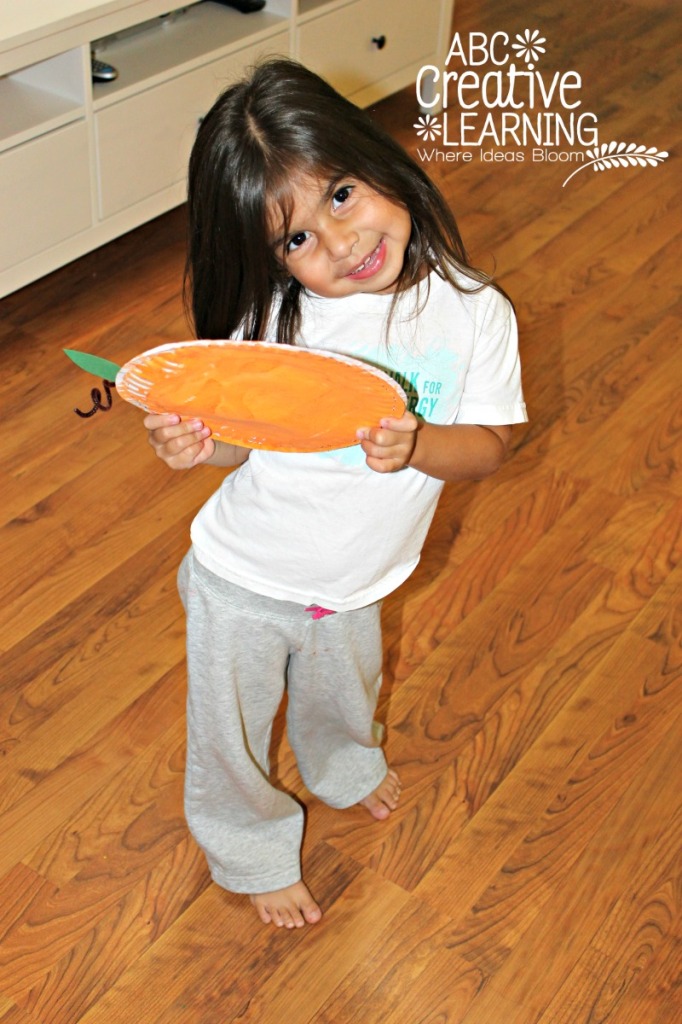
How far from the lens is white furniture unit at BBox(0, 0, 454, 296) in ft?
6.51

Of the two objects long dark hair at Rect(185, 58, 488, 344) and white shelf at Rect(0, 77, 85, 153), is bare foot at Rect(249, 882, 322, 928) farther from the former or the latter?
white shelf at Rect(0, 77, 85, 153)

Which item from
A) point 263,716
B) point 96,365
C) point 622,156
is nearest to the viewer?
point 96,365

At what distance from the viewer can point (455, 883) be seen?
4.48 feet

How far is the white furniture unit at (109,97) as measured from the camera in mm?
1985

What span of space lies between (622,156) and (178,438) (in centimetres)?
232

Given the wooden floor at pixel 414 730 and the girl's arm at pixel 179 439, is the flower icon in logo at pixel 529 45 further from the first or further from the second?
the girl's arm at pixel 179 439

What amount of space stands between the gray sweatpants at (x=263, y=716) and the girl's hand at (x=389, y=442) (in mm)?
225

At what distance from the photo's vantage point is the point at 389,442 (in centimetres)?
90

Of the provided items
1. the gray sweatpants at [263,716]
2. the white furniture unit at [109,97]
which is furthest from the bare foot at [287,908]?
the white furniture unit at [109,97]

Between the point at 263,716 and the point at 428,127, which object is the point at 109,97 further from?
the point at 263,716

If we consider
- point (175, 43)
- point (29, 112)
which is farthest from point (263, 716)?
point (175, 43)

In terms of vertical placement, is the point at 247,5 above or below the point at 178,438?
below

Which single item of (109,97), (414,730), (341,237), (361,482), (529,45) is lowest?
(414,730)

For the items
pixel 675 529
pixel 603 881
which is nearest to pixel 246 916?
pixel 603 881
